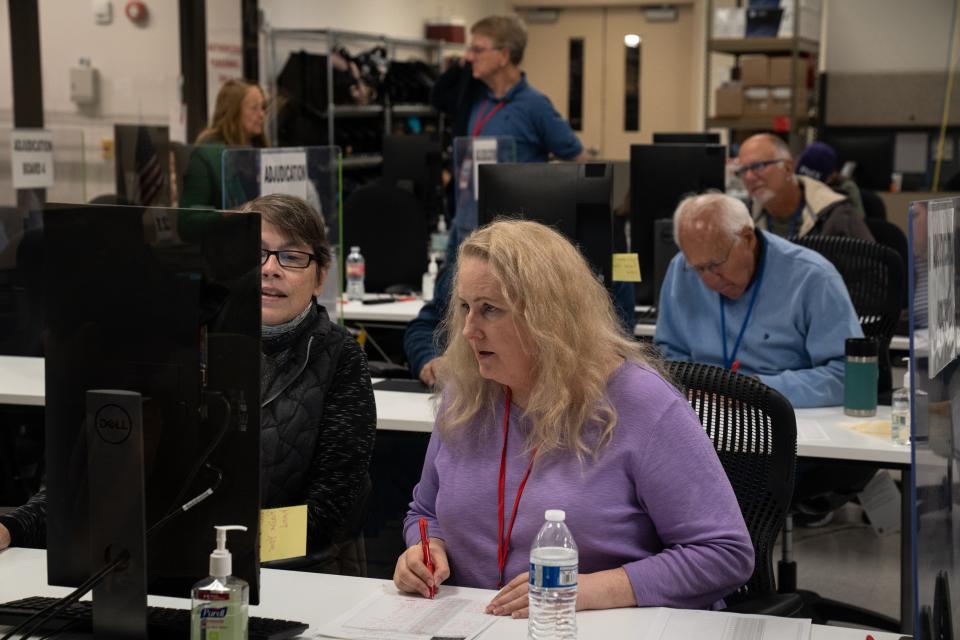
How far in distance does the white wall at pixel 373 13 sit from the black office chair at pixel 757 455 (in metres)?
7.31

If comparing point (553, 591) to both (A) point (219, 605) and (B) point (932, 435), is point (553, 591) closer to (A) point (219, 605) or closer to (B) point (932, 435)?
(A) point (219, 605)

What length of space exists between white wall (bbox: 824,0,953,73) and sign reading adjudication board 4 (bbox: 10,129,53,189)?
22.3 feet

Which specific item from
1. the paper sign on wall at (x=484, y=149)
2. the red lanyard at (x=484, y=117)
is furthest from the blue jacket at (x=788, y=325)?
the red lanyard at (x=484, y=117)

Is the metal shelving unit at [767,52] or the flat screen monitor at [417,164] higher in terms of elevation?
the metal shelving unit at [767,52]

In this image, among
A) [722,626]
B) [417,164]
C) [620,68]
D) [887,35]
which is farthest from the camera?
[620,68]

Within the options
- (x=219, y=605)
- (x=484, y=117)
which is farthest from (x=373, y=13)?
(x=219, y=605)

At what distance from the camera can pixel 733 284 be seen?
3.43m

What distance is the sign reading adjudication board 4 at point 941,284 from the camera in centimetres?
123

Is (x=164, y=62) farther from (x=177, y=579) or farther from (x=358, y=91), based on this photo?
(x=177, y=579)

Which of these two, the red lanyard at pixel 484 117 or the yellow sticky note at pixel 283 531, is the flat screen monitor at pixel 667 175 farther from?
the yellow sticky note at pixel 283 531

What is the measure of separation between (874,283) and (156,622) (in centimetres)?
267

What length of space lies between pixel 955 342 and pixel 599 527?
0.76 metres

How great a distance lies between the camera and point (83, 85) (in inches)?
285

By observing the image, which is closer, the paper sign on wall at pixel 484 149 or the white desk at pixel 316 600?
the white desk at pixel 316 600
